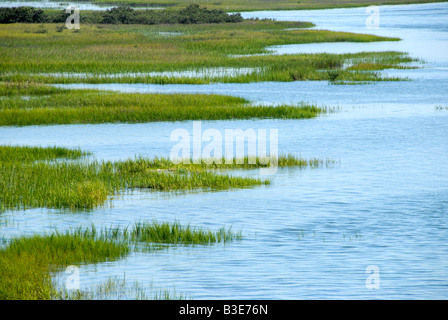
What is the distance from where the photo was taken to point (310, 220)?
672 inches

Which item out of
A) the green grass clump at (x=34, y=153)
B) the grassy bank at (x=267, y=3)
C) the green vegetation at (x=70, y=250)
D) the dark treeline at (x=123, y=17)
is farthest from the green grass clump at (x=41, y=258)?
the grassy bank at (x=267, y=3)

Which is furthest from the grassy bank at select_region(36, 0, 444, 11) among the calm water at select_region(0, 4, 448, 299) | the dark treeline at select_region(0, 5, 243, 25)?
the calm water at select_region(0, 4, 448, 299)

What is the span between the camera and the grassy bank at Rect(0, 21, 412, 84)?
4641 cm

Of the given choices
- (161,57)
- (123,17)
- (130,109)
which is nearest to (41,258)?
(130,109)

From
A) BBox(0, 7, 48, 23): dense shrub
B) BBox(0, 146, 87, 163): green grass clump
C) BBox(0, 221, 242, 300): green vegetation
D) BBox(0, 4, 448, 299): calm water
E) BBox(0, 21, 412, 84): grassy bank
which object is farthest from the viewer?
BBox(0, 7, 48, 23): dense shrub

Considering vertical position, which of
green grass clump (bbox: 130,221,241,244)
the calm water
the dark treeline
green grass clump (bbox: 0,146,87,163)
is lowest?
the calm water

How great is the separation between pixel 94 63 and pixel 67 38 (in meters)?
18.6

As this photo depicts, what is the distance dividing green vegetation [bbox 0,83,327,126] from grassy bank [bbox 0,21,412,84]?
756 cm

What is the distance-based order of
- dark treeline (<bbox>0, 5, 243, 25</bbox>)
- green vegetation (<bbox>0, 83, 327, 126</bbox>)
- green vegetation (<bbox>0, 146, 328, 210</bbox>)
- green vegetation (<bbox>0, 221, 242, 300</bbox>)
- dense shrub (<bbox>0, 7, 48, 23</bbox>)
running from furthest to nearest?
dark treeline (<bbox>0, 5, 243, 25</bbox>) < dense shrub (<bbox>0, 7, 48, 23</bbox>) < green vegetation (<bbox>0, 83, 327, 126</bbox>) < green vegetation (<bbox>0, 146, 328, 210</bbox>) < green vegetation (<bbox>0, 221, 242, 300</bbox>)

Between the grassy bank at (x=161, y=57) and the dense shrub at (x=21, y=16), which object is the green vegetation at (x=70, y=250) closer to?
the grassy bank at (x=161, y=57)

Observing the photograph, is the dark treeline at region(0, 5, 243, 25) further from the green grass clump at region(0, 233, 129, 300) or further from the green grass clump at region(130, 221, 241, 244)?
the green grass clump at region(0, 233, 129, 300)

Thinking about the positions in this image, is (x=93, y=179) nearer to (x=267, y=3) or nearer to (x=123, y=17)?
(x=123, y=17)

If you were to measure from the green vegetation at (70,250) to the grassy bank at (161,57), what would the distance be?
2902 centimetres
